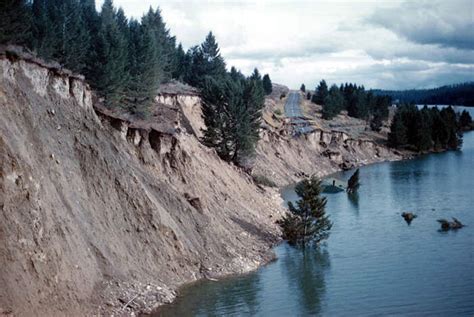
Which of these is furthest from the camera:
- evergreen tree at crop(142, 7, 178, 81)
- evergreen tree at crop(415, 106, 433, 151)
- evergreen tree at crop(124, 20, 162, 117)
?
evergreen tree at crop(415, 106, 433, 151)

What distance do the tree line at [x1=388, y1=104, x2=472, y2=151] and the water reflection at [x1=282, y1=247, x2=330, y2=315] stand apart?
77834mm

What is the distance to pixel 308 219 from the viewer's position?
42.8 meters

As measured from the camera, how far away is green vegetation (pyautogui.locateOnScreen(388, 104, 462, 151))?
11450cm

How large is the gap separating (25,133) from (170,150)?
1577cm

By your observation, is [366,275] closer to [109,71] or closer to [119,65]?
[109,71]

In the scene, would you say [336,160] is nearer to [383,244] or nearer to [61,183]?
[383,244]

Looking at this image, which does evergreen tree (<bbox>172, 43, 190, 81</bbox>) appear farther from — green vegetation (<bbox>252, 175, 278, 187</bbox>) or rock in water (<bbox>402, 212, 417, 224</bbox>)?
rock in water (<bbox>402, 212, 417, 224</bbox>)

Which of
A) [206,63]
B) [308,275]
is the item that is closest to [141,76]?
[308,275]

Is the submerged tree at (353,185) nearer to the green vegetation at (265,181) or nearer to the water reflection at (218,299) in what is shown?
the green vegetation at (265,181)

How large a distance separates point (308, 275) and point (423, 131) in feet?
282

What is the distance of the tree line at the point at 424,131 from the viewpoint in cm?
11450

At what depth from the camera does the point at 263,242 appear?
138 ft

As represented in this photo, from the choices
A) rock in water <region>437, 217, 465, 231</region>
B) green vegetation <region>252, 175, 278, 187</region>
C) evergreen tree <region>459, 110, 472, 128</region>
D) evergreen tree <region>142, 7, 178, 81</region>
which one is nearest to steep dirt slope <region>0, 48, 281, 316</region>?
rock in water <region>437, 217, 465, 231</region>

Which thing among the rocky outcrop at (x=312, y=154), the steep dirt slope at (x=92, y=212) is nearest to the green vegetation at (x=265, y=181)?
the rocky outcrop at (x=312, y=154)
